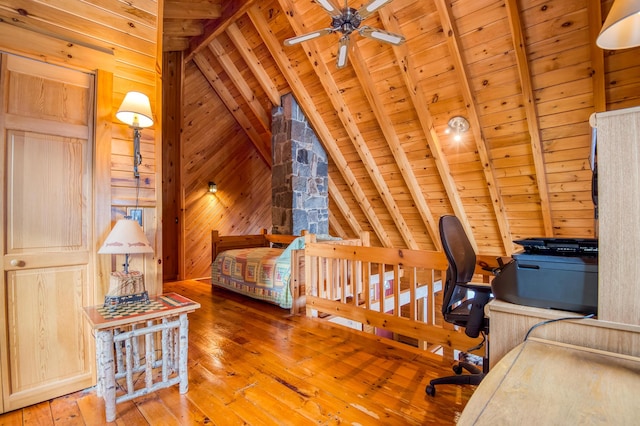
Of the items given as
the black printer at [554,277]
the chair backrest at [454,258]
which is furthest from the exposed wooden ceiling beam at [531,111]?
the black printer at [554,277]

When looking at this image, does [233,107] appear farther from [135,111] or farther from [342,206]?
[135,111]

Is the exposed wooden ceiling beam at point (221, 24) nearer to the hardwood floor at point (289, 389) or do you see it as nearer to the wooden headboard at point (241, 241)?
the wooden headboard at point (241, 241)

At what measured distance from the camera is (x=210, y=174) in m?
5.88

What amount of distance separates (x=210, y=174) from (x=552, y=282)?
562 cm

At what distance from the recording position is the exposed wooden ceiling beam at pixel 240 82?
4.80m

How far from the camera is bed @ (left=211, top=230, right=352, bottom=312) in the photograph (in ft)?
11.6

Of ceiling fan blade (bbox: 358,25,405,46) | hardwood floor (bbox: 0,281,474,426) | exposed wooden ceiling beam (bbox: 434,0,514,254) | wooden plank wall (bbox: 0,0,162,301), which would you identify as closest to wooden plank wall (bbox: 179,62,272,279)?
hardwood floor (bbox: 0,281,474,426)

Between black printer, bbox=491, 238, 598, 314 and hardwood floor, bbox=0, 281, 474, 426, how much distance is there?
0.98 m

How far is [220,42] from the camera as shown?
4.75 metres

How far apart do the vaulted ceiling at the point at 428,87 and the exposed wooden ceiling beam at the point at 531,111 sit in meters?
0.01

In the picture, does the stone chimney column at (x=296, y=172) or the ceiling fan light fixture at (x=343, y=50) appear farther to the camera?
the stone chimney column at (x=296, y=172)

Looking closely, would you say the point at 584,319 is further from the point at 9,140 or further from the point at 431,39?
the point at 431,39

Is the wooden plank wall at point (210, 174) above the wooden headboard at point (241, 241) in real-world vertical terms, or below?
above

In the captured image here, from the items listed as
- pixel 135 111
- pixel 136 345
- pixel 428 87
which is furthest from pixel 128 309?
pixel 428 87
